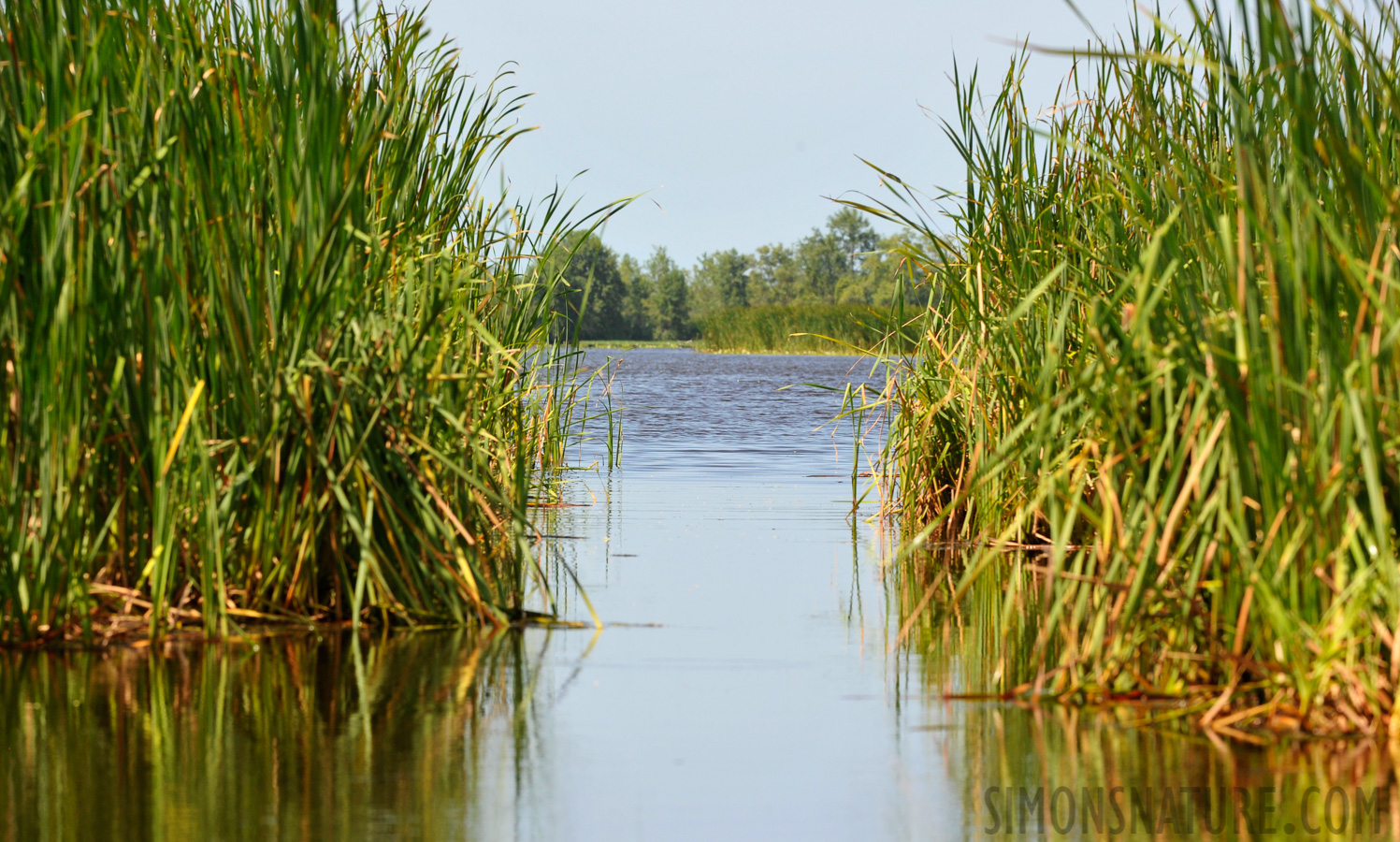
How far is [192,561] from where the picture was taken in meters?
3.98

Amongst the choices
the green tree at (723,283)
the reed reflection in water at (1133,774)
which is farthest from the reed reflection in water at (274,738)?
the green tree at (723,283)

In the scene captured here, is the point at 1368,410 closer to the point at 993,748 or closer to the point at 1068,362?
the point at 993,748

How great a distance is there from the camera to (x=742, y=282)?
122m

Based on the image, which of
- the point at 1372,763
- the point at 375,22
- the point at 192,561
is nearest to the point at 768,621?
the point at 192,561

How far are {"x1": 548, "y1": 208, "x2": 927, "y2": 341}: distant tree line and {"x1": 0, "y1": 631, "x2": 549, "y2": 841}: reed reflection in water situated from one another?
86.1 metres

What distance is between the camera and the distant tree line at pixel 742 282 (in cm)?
9744

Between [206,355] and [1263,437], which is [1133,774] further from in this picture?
[206,355]

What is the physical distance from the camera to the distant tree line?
97438 mm

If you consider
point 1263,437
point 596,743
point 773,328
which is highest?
point 773,328

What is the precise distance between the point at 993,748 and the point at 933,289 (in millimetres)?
3661

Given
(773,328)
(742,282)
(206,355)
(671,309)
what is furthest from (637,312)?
(206,355)

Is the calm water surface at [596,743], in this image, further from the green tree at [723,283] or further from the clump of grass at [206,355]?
the green tree at [723,283]

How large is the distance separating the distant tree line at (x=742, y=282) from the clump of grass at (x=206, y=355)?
85.7m

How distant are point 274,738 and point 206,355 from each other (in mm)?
1197
